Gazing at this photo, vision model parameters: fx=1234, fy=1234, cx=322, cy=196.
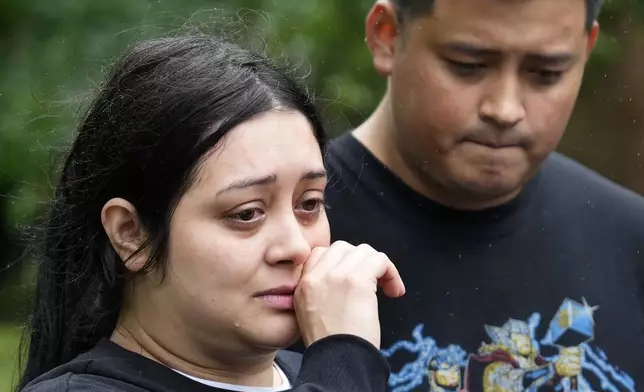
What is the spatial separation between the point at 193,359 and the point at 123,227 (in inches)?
12.9

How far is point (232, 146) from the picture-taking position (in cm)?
261

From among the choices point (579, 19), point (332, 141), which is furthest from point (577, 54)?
point (332, 141)

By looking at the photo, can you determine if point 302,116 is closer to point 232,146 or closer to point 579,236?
point 232,146

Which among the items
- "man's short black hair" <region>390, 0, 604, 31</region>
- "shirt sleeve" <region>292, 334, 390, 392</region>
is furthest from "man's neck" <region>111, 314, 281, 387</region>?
"man's short black hair" <region>390, 0, 604, 31</region>

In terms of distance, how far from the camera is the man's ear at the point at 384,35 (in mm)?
3568

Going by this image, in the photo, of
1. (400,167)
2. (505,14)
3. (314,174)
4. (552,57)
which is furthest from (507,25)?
(314,174)

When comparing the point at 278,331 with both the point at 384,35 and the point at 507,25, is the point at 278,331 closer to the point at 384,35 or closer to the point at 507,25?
the point at 507,25

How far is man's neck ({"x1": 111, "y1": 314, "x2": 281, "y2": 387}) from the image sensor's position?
2.69 m

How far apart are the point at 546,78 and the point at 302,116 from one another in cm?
90

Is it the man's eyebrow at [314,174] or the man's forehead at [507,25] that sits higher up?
the man's forehead at [507,25]

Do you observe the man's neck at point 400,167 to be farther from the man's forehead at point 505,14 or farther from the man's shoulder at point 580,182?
the man's forehead at point 505,14

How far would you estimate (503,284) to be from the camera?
346 cm

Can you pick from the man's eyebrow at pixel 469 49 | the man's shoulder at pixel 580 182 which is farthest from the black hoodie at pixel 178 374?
the man's shoulder at pixel 580 182

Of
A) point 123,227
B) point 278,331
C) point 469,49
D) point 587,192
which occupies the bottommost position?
point 587,192
